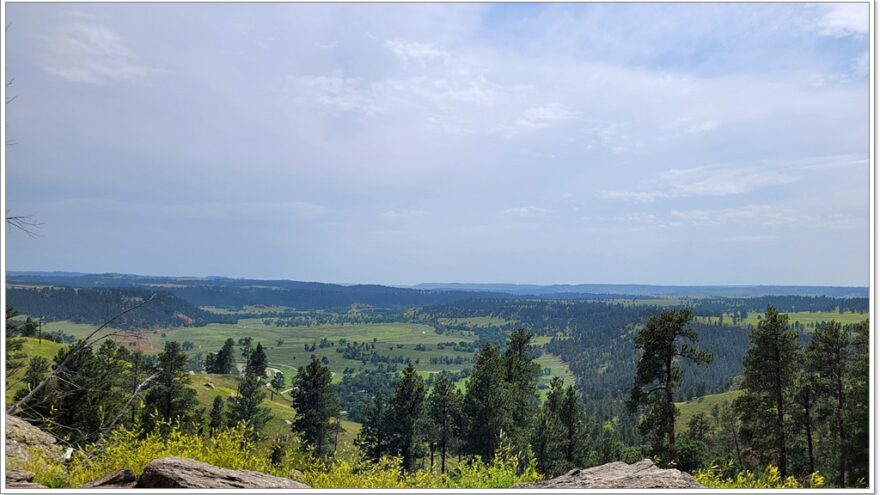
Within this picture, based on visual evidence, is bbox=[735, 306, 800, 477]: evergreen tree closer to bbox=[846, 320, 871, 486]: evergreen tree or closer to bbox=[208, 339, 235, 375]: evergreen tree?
bbox=[846, 320, 871, 486]: evergreen tree

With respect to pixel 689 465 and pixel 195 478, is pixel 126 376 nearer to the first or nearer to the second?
pixel 689 465

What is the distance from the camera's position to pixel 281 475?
916 cm

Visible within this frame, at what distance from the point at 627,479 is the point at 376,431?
60.0 metres

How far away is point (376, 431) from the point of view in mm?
63812

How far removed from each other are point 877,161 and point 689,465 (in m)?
25.8

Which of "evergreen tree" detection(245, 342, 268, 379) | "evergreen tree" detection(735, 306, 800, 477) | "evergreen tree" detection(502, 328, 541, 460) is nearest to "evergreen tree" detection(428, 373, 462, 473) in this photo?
"evergreen tree" detection(502, 328, 541, 460)

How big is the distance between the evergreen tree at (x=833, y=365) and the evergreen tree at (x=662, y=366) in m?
9.10

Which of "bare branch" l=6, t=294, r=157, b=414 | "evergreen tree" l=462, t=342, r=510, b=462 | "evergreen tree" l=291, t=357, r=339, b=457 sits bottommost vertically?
"evergreen tree" l=291, t=357, r=339, b=457

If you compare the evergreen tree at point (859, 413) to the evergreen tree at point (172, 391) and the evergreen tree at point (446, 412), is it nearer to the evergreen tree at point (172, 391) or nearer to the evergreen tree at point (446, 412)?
the evergreen tree at point (446, 412)

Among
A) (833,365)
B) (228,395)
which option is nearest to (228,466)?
(833,365)

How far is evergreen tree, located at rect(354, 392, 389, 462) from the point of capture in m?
58.4

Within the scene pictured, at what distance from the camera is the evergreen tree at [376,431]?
58438mm

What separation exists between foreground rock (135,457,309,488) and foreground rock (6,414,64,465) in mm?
2645

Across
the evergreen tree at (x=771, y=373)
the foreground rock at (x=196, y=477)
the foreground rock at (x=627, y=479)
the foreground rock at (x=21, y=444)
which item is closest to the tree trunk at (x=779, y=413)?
the evergreen tree at (x=771, y=373)
